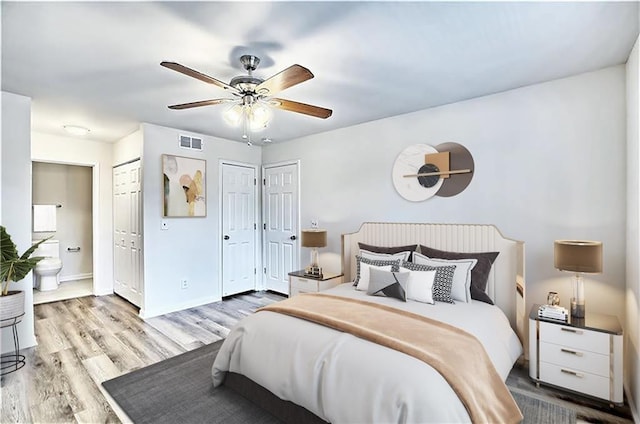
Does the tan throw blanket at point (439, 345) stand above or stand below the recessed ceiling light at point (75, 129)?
below

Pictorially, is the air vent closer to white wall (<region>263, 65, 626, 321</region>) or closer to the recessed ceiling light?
the recessed ceiling light

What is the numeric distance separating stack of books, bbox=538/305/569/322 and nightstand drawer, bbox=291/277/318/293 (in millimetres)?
2202

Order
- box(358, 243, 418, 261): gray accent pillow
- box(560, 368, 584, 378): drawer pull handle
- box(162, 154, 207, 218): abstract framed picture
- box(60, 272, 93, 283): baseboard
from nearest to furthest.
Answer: box(560, 368, 584, 378): drawer pull handle
box(358, 243, 418, 261): gray accent pillow
box(162, 154, 207, 218): abstract framed picture
box(60, 272, 93, 283): baseboard

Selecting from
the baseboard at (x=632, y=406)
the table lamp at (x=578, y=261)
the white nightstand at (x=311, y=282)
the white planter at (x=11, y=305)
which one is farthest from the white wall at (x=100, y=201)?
the baseboard at (x=632, y=406)

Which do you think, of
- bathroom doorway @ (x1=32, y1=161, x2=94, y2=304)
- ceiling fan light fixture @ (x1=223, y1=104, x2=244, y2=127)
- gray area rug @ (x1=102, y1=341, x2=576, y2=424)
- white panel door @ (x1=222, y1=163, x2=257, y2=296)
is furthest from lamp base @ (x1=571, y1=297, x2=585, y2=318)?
bathroom doorway @ (x1=32, y1=161, x2=94, y2=304)

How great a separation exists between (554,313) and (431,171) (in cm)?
172

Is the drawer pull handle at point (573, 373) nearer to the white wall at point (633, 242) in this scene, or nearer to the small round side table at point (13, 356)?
the white wall at point (633, 242)

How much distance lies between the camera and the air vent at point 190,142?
4371mm

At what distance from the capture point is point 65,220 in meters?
5.83

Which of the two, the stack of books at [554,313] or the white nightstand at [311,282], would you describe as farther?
the white nightstand at [311,282]

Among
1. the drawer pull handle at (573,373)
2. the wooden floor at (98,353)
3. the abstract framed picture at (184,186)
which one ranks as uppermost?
the abstract framed picture at (184,186)

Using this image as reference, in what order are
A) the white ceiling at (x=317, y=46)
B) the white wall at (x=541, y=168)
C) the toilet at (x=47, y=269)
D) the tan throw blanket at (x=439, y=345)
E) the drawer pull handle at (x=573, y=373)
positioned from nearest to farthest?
1. the tan throw blanket at (x=439, y=345)
2. the white ceiling at (x=317, y=46)
3. the drawer pull handle at (x=573, y=373)
4. the white wall at (x=541, y=168)
5. the toilet at (x=47, y=269)

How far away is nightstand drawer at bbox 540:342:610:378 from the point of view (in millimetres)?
2162

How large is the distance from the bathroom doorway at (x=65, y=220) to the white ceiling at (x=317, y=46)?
3.35 metres
